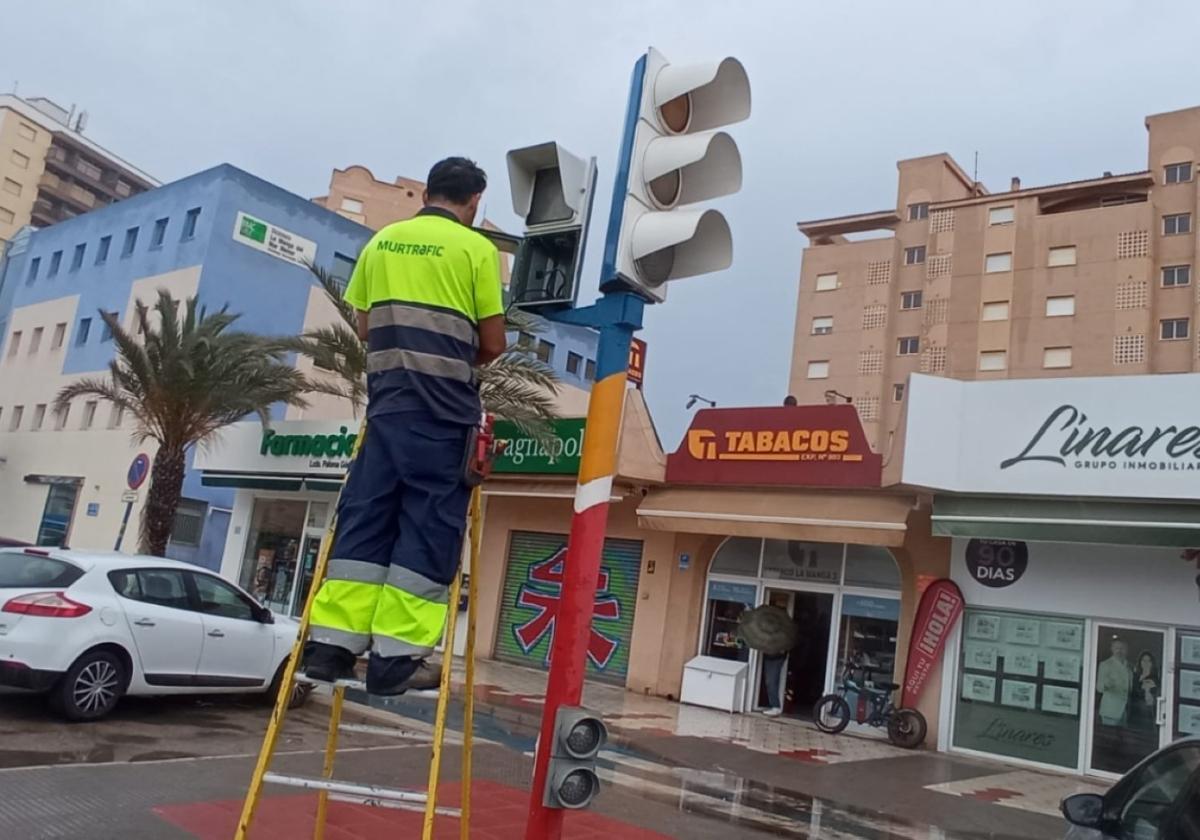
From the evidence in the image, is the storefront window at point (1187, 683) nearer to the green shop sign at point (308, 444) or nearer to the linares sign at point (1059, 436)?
the linares sign at point (1059, 436)

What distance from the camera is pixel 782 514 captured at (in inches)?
577

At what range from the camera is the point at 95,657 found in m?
8.20

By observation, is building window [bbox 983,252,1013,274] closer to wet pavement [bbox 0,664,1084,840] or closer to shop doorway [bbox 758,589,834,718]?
shop doorway [bbox 758,589,834,718]

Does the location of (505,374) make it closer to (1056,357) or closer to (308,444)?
(308,444)

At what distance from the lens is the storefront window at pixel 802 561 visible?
614 inches

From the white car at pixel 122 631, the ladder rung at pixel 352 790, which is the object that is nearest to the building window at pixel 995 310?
the white car at pixel 122 631

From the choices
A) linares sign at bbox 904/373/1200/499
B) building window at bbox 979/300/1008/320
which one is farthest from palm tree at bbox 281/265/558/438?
building window at bbox 979/300/1008/320

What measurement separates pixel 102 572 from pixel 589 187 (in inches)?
264

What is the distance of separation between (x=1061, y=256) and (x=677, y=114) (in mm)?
54864

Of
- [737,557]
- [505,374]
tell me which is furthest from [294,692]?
[737,557]

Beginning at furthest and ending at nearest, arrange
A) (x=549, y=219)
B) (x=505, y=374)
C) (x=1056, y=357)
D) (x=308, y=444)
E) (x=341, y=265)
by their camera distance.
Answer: (x=1056, y=357), (x=341, y=265), (x=308, y=444), (x=505, y=374), (x=549, y=219)

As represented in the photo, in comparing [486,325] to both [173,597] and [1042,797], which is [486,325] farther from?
[1042,797]

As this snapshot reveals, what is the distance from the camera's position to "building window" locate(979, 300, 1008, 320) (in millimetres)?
54812

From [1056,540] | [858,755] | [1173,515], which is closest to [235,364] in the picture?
[858,755]
